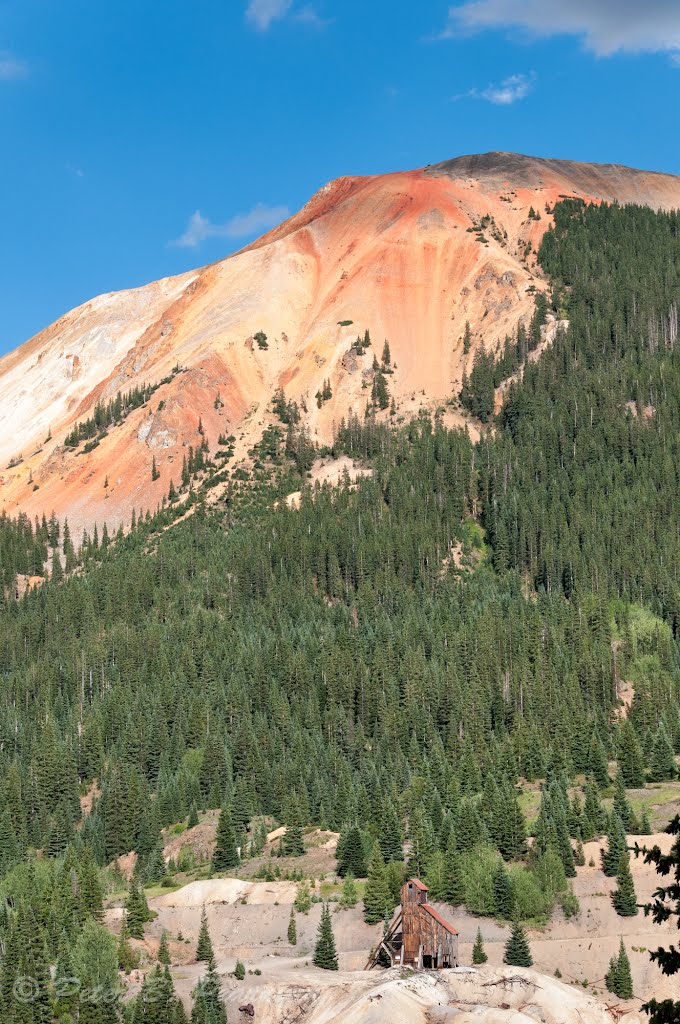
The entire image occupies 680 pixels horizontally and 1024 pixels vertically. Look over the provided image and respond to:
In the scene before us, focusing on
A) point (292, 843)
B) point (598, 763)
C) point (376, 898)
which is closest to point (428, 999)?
point (376, 898)

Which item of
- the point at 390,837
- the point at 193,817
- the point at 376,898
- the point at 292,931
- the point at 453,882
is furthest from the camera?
the point at 193,817

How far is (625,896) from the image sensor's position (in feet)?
311

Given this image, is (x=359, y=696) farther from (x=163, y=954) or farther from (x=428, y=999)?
(x=428, y=999)

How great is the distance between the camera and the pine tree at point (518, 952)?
8500cm

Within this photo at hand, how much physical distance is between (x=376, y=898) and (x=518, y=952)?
14932mm

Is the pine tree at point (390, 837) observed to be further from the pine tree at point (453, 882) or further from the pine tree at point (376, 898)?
the pine tree at point (376, 898)

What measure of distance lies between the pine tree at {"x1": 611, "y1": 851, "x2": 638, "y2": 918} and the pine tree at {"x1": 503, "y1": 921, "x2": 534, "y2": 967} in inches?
435

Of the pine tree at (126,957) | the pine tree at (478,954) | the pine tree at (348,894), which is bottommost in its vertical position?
the pine tree at (478,954)

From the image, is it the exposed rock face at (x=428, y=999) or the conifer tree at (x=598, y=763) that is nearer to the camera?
the exposed rock face at (x=428, y=999)

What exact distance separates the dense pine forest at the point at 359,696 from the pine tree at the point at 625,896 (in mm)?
3258

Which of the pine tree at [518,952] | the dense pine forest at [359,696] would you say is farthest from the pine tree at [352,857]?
the pine tree at [518,952]

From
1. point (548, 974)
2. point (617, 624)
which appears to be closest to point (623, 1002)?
point (548, 974)

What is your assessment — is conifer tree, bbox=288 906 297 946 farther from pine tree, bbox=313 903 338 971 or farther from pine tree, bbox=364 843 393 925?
pine tree, bbox=313 903 338 971

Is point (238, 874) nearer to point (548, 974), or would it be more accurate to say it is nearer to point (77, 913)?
point (77, 913)
